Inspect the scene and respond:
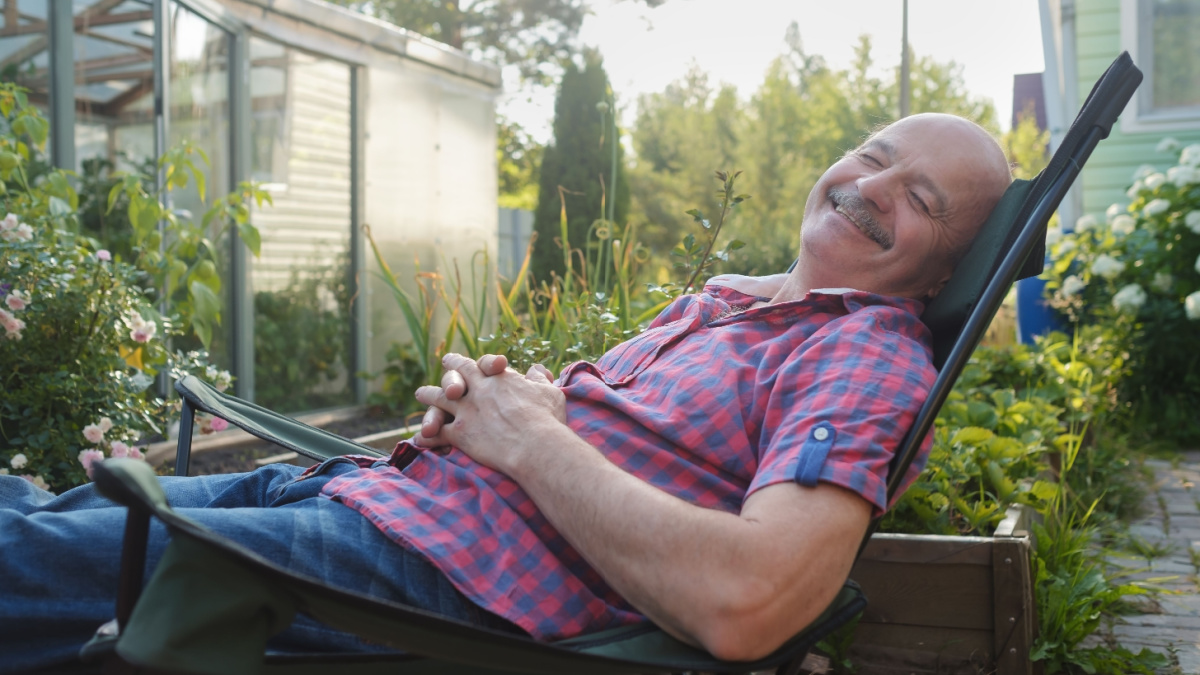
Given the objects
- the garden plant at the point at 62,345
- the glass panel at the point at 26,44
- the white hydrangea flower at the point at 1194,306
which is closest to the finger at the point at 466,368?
the garden plant at the point at 62,345

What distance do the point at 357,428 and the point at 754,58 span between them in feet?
87.7

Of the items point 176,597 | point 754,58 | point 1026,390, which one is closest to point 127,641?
point 176,597

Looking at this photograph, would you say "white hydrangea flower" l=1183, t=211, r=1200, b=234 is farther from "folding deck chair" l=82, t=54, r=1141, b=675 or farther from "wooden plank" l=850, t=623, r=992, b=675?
"folding deck chair" l=82, t=54, r=1141, b=675

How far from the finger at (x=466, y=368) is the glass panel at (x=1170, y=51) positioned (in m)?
6.70

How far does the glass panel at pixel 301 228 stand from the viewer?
228 inches

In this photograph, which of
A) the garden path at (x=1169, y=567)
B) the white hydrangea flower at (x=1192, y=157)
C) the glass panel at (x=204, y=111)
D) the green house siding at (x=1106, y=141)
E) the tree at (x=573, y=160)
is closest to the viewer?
the garden path at (x=1169, y=567)

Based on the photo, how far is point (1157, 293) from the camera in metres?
5.47

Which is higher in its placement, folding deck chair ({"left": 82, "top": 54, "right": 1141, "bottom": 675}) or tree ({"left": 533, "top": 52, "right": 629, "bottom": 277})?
tree ({"left": 533, "top": 52, "right": 629, "bottom": 277})

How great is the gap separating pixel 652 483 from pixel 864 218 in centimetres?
72

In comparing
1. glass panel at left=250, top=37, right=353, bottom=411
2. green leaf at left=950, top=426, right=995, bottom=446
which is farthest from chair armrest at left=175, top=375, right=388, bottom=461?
glass panel at left=250, top=37, right=353, bottom=411

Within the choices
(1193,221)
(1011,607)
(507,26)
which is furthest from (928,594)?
(507,26)

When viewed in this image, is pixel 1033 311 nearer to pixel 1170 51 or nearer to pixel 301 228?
pixel 1170 51

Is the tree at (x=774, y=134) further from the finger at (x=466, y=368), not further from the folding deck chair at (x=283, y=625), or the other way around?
the folding deck chair at (x=283, y=625)

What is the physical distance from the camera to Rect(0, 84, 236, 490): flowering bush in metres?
2.66
